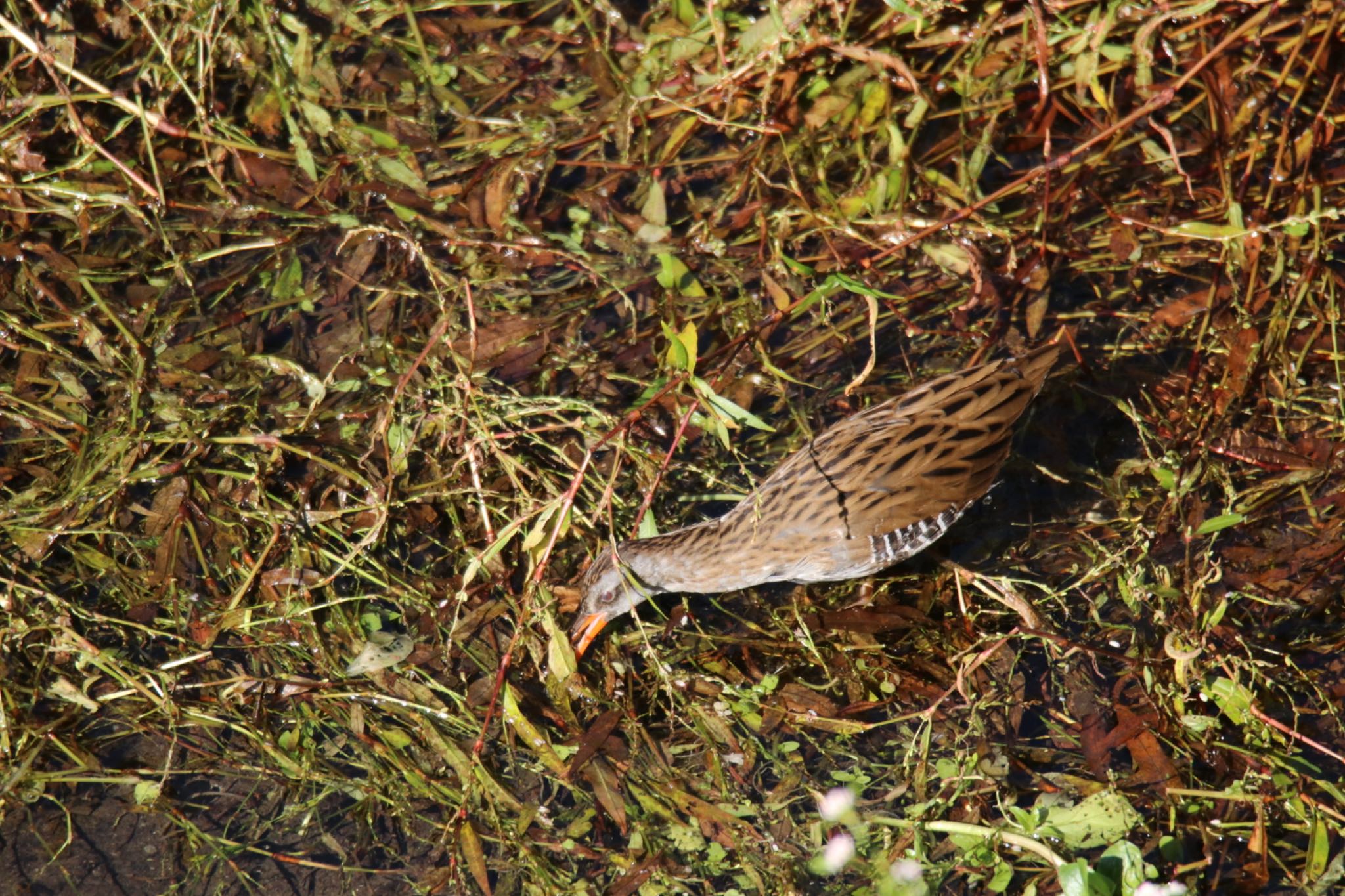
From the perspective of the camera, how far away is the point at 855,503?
3189mm

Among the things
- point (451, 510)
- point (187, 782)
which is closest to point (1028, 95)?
point (451, 510)

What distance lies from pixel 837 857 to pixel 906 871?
0.58 feet

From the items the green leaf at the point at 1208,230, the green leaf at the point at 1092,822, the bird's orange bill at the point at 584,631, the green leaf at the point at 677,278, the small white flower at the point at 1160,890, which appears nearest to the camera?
the small white flower at the point at 1160,890

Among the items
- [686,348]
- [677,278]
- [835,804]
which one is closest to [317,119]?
[677,278]

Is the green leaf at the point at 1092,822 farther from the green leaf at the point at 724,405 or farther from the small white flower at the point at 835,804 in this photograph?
the green leaf at the point at 724,405

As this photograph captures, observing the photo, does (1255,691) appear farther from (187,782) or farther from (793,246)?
(187,782)

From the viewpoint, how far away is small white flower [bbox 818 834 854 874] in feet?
9.65

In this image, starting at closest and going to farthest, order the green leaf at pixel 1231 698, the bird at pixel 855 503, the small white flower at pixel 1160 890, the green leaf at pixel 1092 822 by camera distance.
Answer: the small white flower at pixel 1160 890
the green leaf at pixel 1092 822
the green leaf at pixel 1231 698
the bird at pixel 855 503

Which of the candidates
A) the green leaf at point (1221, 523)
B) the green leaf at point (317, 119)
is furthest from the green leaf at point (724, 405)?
the green leaf at point (317, 119)

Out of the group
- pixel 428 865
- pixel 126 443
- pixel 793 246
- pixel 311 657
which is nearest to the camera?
pixel 428 865

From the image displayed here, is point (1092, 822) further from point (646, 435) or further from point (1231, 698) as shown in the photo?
point (646, 435)

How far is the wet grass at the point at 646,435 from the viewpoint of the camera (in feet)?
10.0

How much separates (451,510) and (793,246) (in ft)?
4.92

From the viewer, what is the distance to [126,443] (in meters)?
3.64
